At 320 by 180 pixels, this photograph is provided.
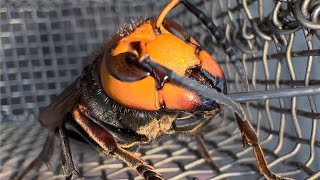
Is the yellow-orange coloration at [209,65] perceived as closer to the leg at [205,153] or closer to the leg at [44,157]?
the leg at [205,153]

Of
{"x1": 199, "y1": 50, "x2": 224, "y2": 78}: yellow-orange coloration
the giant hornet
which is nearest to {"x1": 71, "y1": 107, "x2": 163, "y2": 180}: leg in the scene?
the giant hornet

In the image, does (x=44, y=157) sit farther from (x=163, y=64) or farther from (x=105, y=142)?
(x=163, y=64)

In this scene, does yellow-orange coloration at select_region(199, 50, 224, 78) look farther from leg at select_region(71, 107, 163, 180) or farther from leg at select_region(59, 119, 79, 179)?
leg at select_region(59, 119, 79, 179)

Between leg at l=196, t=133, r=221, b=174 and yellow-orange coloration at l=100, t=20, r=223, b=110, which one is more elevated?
yellow-orange coloration at l=100, t=20, r=223, b=110

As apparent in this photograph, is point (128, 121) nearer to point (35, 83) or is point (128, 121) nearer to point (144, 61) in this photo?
point (144, 61)

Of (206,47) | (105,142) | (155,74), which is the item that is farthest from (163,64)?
(206,47)

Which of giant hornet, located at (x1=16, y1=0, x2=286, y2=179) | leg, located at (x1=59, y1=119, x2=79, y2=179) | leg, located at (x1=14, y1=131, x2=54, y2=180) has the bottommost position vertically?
leg, located at (x1=14, y1=131, x2=54, y2=180)
